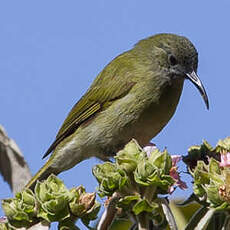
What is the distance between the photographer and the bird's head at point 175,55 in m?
5.73

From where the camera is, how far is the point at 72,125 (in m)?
5.98

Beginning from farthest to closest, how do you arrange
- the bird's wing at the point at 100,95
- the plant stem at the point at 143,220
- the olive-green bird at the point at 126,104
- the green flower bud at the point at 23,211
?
the bird's wing at the point at 100,95 < the olive-green bird at the point at 126,104 < the green flower bud at the point at 23,211 < the plant stem at the point at 143,220

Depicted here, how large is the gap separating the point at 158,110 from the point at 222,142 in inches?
82.0

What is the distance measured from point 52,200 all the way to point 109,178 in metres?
0.29

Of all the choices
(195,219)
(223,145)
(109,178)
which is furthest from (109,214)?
(223,145)

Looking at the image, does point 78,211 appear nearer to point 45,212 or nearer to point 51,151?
point 45,212

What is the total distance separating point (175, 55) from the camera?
19.4 feet

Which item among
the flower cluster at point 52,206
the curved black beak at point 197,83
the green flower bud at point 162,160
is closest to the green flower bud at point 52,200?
the flower cluster at point 52,206

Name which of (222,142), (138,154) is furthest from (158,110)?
(138,154)

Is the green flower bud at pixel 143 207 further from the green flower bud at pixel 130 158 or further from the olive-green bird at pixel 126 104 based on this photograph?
the olive-green bird at pixel 126 104

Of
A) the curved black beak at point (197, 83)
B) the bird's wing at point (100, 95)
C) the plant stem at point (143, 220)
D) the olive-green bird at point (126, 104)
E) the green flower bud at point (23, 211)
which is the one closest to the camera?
the plant stem at point (143, 220)

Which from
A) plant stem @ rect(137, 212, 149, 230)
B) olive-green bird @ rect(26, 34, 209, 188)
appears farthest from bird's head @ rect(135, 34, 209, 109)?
plant stem @ rect(137, 212, 149, 230)

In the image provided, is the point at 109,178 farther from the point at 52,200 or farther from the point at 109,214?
the point at 52,200

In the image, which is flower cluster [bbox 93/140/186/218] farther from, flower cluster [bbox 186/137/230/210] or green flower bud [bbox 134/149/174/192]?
flower cluster [bbox 186/137/230/210]
